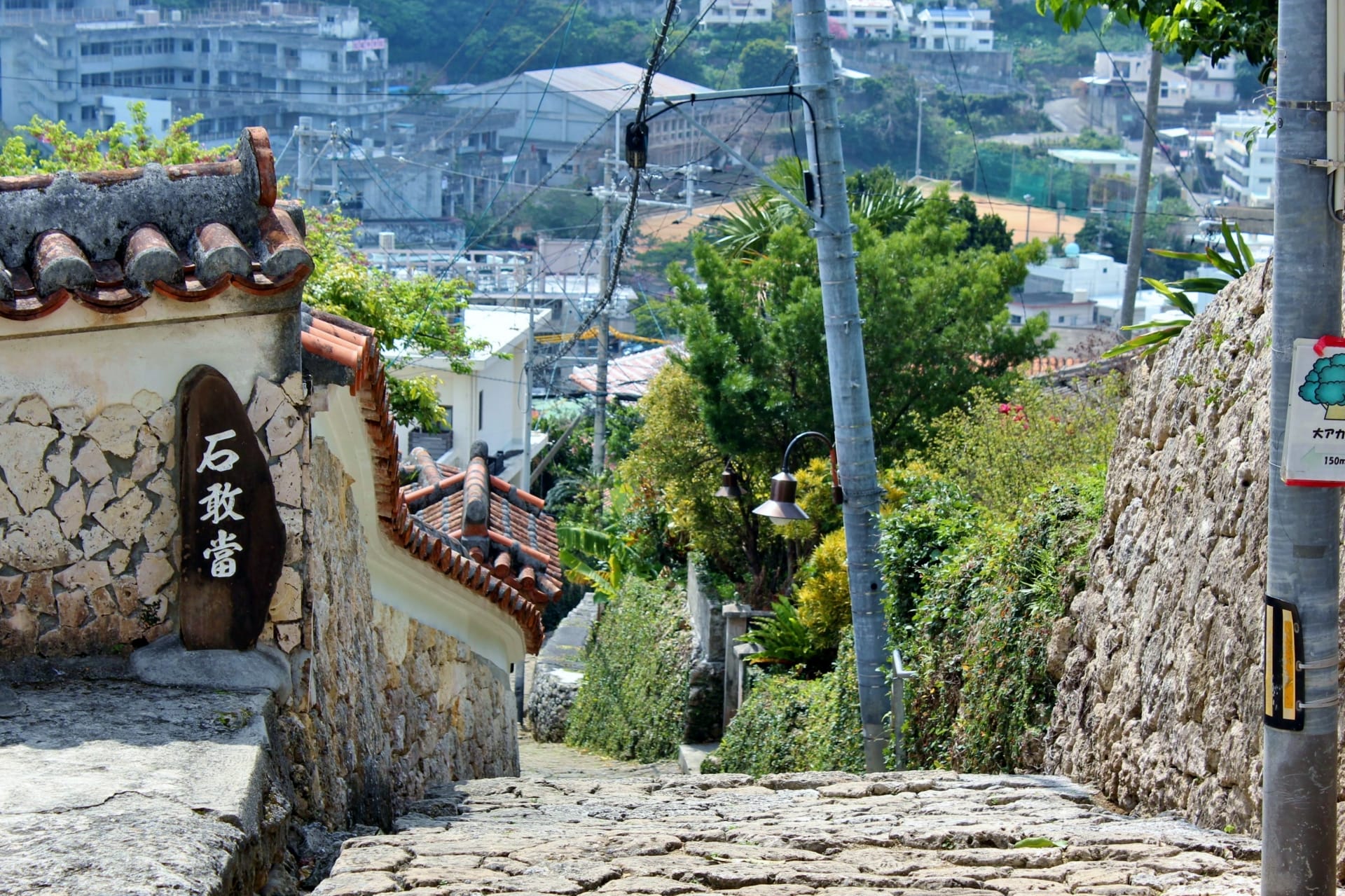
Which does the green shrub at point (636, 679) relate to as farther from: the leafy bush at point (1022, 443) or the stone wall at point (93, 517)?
the stone wall at point (93, 517)

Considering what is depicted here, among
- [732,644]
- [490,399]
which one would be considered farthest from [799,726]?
[490,399]

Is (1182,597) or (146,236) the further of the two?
(1182,597)

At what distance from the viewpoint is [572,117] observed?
6297cm

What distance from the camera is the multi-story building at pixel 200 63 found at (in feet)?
213

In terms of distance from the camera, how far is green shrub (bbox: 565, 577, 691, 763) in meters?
19.6

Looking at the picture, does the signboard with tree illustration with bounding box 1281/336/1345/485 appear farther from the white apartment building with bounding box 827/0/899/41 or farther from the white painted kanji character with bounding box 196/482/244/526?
the white apartment building with bounding box 827/0/899/41

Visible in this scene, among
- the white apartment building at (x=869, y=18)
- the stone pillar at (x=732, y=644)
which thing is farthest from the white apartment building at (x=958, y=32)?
the stone pillar at (x=732, y=644)

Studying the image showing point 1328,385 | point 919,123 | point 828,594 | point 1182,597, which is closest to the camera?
point 1328,385

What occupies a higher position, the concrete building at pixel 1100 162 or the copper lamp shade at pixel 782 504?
the concrete building at pixel 1100 162

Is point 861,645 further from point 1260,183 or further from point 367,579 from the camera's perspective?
point 1260,183

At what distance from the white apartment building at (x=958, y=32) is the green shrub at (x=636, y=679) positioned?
63.7 m

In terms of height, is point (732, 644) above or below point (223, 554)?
below

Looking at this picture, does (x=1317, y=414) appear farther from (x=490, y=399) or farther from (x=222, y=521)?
(x=490, y=399)

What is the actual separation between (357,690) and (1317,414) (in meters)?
5.08
